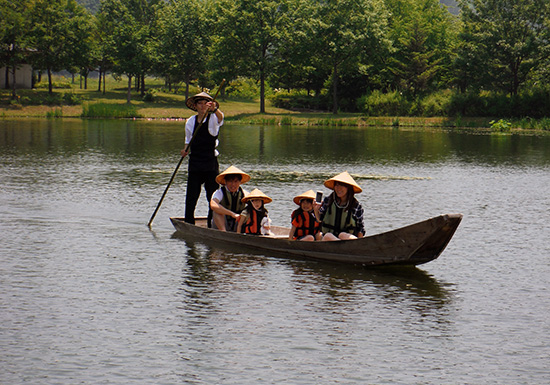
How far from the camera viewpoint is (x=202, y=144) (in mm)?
16766

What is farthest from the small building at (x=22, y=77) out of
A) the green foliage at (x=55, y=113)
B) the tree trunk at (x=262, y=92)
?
the tree trunk at (x=262, y=92)

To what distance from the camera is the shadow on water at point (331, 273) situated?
12984mm

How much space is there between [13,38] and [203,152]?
72.5 meters

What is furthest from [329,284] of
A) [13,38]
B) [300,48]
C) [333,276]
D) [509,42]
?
[13,38]

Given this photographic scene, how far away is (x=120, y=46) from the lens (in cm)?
9150

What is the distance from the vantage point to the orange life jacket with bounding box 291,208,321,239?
14781 mm

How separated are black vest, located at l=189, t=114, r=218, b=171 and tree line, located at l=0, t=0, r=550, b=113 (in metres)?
62.5

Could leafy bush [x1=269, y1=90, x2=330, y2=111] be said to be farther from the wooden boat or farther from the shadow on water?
the wooden boat

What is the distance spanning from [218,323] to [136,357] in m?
1.73

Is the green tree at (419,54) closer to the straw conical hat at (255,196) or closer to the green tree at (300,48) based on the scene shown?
the green tree at (300,48)

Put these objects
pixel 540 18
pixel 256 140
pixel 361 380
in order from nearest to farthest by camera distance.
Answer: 1. pixel 361 380
2. pixel 256 140
3. pixel 540 18

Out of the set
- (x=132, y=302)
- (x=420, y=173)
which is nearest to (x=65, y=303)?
(x=132, y=302)

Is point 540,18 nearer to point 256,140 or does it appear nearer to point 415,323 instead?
point 256,140

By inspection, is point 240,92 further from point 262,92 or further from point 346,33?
point 346,33
